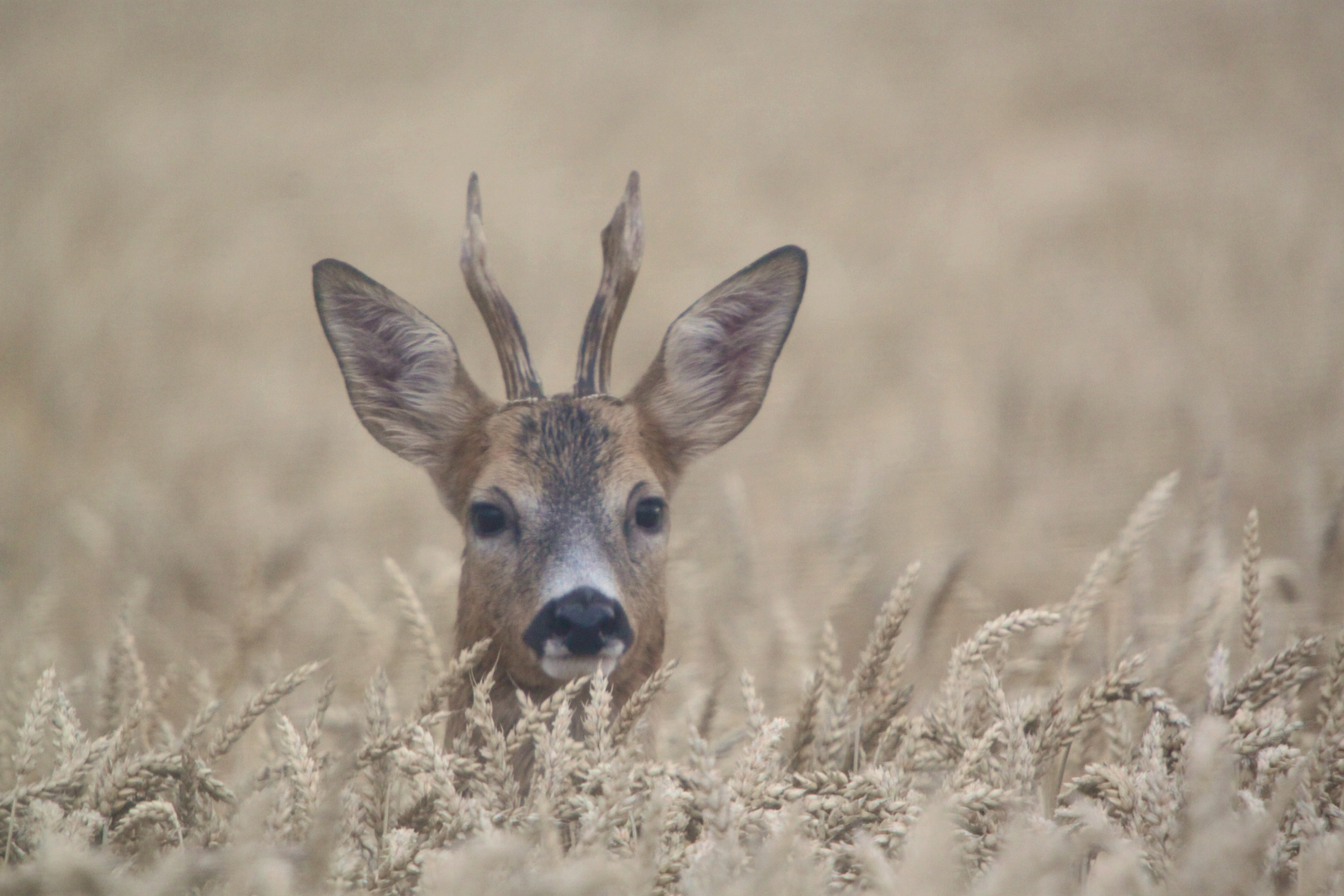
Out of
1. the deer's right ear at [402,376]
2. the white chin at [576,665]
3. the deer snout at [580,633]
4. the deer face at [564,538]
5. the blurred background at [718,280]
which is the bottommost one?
the white chin at [576,665]

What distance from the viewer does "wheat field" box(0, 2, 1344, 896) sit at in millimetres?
2615

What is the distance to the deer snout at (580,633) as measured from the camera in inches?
126

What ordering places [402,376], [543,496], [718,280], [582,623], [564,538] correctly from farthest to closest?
[718,280] < [402,376] < [543,496] < [564,538] < [582,623]

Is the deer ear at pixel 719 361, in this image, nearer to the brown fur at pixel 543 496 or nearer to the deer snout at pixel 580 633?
the brown fur at pixel 543 496

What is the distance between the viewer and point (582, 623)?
321 centimetres

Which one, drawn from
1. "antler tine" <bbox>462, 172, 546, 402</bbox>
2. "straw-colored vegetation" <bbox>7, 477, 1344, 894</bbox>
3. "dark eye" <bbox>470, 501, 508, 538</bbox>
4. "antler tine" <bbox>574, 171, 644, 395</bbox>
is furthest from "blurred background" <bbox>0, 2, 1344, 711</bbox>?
"antler tine" <bbox>574, 171, 644, 395</bbox>

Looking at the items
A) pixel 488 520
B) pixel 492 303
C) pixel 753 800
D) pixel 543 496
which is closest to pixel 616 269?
pixel 492 303

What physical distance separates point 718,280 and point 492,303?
6433 millimetres

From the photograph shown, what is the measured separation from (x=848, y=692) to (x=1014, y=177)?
28.8ft

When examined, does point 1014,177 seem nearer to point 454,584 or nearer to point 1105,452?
point 1105,452

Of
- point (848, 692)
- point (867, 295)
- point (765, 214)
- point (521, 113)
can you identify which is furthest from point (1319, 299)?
point (521, 113)

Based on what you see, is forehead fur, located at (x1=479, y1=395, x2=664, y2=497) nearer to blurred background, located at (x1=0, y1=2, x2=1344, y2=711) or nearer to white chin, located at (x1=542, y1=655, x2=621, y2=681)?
white chin, located at (x1=542, y1=655, x2=621, y2=681)

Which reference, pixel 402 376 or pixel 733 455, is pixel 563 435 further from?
pixel 733 455

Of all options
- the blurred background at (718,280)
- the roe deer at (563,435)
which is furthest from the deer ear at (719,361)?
the blurred background at (718,280)
